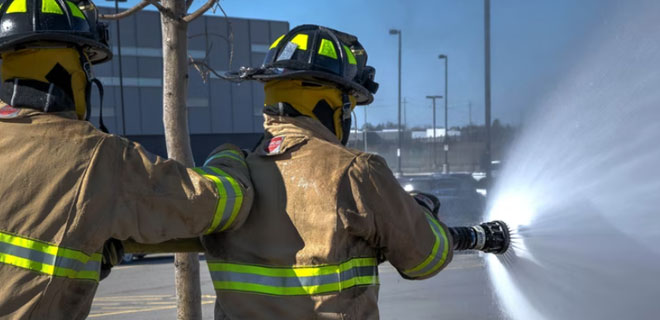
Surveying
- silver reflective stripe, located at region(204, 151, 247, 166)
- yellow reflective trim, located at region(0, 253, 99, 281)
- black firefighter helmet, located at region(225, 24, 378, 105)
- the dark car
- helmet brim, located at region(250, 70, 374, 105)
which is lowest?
the dark car

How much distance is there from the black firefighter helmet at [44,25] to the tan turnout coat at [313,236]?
2.32ft

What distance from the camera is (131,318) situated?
7.97m

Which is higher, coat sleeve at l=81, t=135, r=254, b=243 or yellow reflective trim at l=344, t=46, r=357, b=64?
yellow reflective trim at l=344, t=46, r=357, b=64

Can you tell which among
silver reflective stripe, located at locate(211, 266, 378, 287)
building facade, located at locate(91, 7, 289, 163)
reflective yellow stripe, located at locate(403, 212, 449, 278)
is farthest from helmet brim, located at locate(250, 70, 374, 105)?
building facade, located at locate(91, 7, 289, 163)

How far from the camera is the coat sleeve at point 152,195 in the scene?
2.03 metres

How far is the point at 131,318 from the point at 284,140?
248 inches

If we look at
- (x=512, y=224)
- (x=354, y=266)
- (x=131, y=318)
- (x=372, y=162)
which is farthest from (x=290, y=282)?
(x=131, y=318)

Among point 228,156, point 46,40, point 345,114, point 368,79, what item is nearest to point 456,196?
point 368,79

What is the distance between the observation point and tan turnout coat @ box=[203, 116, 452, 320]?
222 centimetres

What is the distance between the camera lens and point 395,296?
8.80 m

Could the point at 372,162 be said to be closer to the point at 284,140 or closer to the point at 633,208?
the point at 284,140

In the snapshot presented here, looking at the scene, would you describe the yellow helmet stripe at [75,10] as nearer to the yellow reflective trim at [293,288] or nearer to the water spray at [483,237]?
the yellow reflective trim at [293,288]

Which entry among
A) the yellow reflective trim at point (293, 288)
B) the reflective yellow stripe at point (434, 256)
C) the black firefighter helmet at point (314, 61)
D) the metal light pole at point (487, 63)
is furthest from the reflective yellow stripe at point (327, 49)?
the metal light pole at point (487, 63)

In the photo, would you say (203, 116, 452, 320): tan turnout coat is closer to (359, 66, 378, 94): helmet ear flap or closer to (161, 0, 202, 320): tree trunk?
(359, 66, 378, 94): helmet ear flap
